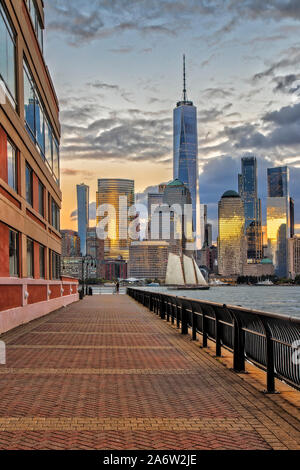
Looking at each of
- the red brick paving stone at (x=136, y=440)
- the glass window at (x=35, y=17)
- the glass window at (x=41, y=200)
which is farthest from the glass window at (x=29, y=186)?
the red brick paving stone at (x=136, y=440)

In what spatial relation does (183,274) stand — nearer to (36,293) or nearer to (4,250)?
(36,293)

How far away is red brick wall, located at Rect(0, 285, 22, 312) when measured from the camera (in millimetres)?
17922

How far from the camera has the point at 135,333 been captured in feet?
62.0

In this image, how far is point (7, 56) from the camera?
841 inches

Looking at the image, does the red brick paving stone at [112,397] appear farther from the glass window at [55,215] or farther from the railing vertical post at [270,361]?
the glass window at [55,215]

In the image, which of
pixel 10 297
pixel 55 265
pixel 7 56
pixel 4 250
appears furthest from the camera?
pixel 55 265

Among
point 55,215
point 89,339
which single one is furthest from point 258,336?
point 55,215

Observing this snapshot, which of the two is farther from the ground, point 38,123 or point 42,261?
point 38,123

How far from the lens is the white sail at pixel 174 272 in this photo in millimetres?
164125

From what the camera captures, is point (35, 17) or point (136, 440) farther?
point (35, 17)

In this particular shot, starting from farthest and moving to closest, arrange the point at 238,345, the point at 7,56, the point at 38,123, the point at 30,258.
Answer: the point at 38,123 → the point at 30,258 → the point at 7,56 → the point at 238,345

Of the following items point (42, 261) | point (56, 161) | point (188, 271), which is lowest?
point (188, 271)

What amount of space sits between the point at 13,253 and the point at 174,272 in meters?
144

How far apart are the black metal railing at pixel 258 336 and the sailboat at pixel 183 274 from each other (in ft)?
490
